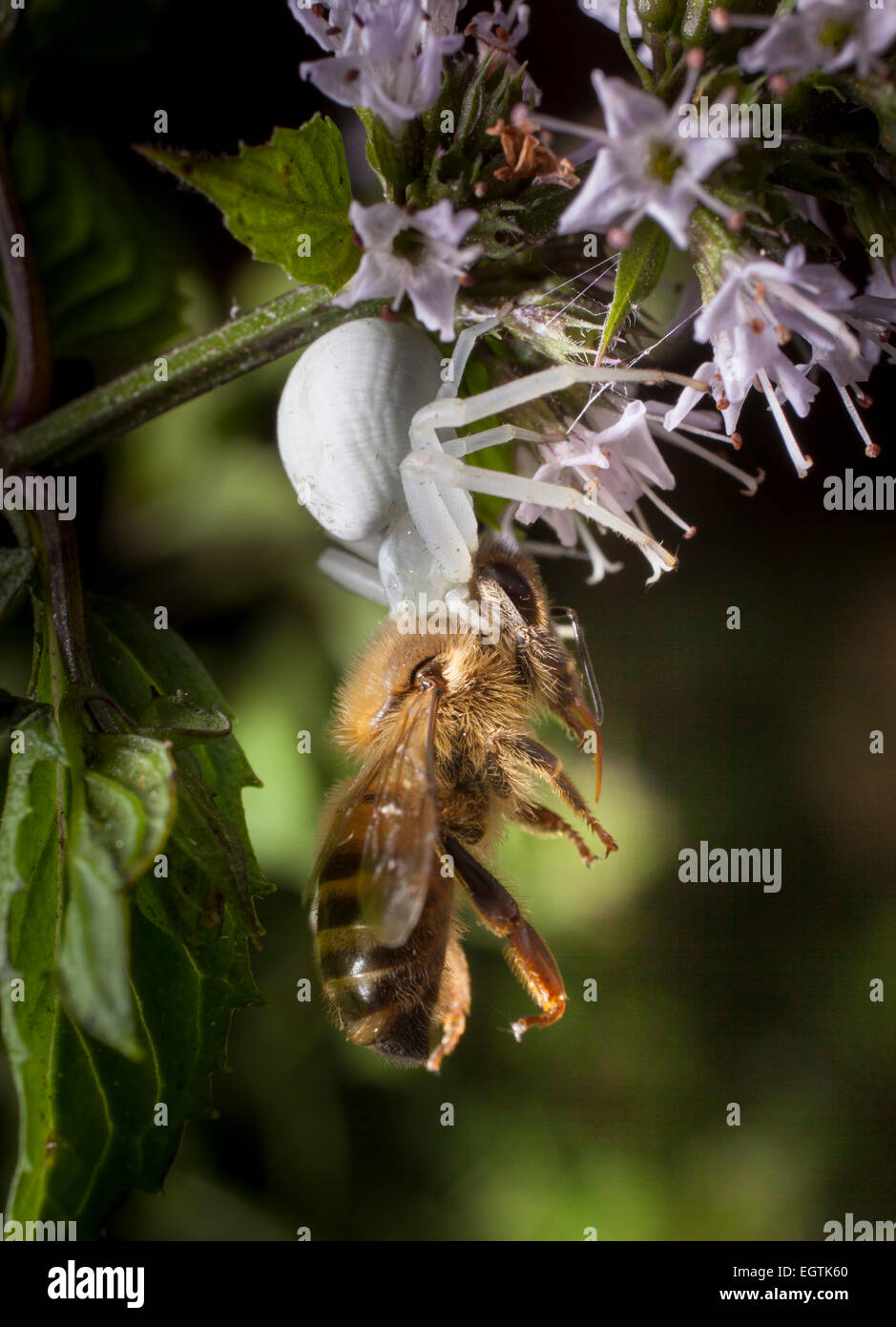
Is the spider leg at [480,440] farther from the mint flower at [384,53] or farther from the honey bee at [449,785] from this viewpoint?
the mint flower at [384,53]

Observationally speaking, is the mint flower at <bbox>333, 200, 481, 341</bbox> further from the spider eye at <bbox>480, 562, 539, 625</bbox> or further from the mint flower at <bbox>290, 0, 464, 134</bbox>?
the spider eye at <bbox>480, 562, 539, 625</bbox>

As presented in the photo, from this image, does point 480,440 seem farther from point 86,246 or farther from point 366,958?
point 86,246

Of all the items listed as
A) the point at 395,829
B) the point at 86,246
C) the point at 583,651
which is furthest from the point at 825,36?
the point at 86,246

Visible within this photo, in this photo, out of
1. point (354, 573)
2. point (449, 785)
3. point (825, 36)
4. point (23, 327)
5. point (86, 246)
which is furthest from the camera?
point (86, 246)

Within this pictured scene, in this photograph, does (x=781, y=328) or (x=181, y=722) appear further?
(x=181, y=722)

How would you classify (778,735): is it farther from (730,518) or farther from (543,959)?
(543,959)

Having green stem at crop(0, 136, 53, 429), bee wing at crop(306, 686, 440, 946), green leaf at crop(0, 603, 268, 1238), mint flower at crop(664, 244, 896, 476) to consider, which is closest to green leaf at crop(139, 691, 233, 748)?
green leaf at crop(0, 603, 268, 1238)
